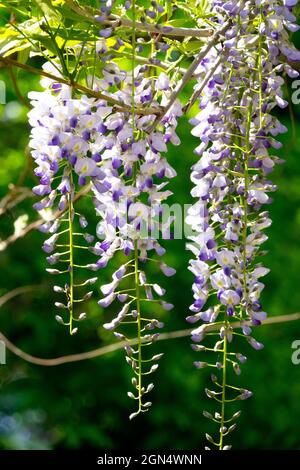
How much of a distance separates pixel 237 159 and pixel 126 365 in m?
2.22

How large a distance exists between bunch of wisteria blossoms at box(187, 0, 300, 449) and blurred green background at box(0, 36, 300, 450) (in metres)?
2.09

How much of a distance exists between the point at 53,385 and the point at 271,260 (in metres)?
0.92

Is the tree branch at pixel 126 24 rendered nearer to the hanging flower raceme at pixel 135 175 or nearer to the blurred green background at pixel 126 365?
the hanging flower raceme at pixel 135 175

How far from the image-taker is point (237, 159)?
0.99 meters

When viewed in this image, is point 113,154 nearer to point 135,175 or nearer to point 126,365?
point 135,175

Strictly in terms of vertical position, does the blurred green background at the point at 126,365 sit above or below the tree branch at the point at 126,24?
below

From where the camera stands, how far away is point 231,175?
0.98m

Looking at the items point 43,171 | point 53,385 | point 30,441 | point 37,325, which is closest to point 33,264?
point 37,325

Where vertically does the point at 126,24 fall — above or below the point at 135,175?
above

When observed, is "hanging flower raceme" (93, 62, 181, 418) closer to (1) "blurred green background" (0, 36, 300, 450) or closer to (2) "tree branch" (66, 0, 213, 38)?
(2) "tree branch" (66, 0, 213, 38)

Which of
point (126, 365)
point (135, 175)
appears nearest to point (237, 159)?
point (135, 175)

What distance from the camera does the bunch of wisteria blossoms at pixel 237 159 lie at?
0.95 metres

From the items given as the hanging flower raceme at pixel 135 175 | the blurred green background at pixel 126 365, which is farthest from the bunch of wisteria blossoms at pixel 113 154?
the blurred green background at pixel 126 365

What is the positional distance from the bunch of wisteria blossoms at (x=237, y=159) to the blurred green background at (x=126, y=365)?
2.09 m
